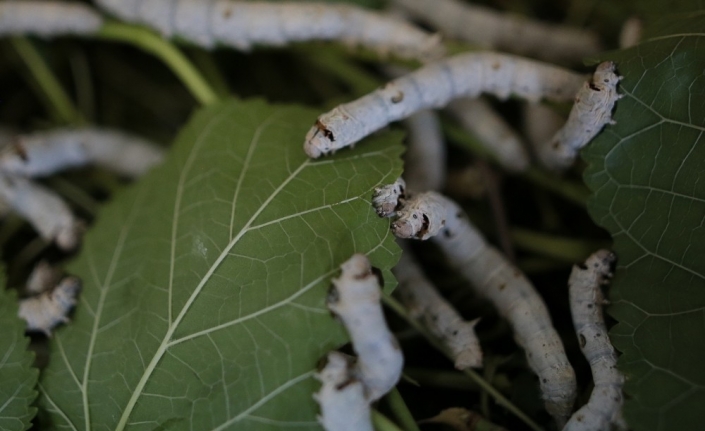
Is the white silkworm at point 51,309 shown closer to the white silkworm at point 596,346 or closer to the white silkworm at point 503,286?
the white silkworm at point 503,286

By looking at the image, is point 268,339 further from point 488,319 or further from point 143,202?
point 488,319

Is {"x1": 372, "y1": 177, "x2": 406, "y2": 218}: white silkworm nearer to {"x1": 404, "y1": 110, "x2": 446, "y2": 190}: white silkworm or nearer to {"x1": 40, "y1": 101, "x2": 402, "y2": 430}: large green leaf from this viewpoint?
{"x1": 40, "y1": 101, "x2": 402, "y2": 430}: large green leaf

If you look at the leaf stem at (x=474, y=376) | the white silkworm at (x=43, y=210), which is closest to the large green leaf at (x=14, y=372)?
the white silkworm at (x=43, y=210)

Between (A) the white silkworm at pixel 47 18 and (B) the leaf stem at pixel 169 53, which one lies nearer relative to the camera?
(B) the leaf stem at pixel 169 53

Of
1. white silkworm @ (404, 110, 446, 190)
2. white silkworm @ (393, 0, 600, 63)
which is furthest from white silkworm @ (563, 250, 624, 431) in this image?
white silkworm @ (393, 0, 600, 63)

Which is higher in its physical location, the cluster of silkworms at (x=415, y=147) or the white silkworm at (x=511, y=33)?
the white silkworm at (x=511, y=33)

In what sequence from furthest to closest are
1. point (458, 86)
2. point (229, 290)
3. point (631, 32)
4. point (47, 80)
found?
point (47, 80), point (631, 32), point (458, 86), point (229, 290)

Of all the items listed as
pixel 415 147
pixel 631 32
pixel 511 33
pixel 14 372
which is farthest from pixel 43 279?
pixel 631 32

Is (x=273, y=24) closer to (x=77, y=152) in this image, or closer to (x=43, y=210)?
(x=77, y=152)
